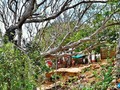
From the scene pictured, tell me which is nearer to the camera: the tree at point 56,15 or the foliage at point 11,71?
the foliage at point 11,71

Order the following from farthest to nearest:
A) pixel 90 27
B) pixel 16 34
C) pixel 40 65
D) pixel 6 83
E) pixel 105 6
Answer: pixel 90 27
pixel 105 6
pixel 16 34
pixel 40 65
pixel 6 83

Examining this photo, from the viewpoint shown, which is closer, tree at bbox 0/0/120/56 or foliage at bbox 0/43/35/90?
foliage at bbox 0/43/35/90

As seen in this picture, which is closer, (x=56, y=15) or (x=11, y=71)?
(x=11, y=71)

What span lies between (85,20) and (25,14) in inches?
105

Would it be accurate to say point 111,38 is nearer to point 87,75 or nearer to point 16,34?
point 87,75

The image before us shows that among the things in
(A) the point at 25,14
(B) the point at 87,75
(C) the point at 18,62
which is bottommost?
(B) the point at 87,75

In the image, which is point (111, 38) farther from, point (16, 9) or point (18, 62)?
point (18, 62)

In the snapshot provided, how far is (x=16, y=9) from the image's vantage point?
616 centimetres

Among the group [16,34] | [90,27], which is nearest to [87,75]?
[90,27]

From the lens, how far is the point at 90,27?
8.25 meters

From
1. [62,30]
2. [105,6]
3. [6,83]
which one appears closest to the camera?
[6,83]

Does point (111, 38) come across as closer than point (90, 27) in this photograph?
Yes

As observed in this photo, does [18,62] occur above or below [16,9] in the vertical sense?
below

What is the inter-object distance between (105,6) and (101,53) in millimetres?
7342
